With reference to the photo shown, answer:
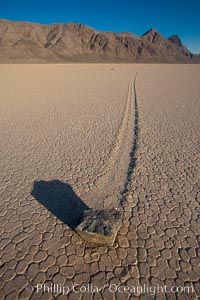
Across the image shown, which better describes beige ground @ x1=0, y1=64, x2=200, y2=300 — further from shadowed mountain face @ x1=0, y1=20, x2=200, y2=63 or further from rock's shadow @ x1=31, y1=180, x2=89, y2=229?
shadowed mountain face @ x1=0, y1=20, x2=200, y2=63

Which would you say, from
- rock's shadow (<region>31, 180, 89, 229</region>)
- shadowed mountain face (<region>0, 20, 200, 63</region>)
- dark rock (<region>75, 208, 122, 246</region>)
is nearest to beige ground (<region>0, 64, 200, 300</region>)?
rock's shadow (<region>31, 180, 89, 229</region>)

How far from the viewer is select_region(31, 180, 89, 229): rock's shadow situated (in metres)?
3.42

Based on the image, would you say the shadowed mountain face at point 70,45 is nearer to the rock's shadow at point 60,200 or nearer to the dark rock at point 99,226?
the rock's shadow at point 60,200

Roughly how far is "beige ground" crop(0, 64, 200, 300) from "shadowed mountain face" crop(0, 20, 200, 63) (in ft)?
280

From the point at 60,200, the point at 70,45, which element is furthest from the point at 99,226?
the point at 70,45

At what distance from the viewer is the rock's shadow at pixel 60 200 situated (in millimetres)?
3416

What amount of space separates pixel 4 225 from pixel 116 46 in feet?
514

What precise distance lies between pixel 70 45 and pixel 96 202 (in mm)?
136263

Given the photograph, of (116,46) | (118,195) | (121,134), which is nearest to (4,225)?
(118,195)

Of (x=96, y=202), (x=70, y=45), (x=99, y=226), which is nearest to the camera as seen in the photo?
(x=99, y=226)

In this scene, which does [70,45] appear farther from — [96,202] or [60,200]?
[96,202]

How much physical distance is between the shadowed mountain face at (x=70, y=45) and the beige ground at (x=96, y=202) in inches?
3357

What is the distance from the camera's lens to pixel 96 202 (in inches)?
150

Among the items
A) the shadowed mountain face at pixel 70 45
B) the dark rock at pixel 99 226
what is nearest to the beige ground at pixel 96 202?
the dark rock at pixel 99 226
